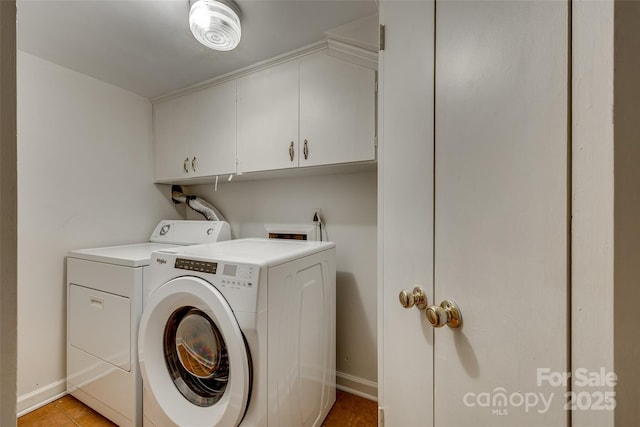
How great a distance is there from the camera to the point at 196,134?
1.91 m

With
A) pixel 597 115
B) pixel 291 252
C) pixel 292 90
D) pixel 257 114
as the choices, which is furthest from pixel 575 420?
pixel 257 114

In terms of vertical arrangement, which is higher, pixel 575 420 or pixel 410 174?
pixel 410 174

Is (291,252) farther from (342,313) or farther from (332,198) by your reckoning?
(342,313)

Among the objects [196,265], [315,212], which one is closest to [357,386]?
[315,212]

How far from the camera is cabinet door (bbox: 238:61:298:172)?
154cm

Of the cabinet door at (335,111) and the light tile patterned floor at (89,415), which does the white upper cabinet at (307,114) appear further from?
the light tile patterned floor at (89,415)

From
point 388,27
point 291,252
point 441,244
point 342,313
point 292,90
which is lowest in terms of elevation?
point 342,313

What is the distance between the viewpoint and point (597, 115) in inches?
14.7

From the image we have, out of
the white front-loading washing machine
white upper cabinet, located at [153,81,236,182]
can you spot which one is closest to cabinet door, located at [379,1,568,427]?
the white front-loading washing machine

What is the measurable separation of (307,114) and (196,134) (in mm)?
965

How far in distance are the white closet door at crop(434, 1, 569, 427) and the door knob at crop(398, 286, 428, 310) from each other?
0.04 m

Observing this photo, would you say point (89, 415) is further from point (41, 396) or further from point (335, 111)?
point (335, 111)

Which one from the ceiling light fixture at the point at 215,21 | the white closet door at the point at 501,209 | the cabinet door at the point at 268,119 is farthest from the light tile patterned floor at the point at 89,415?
the ceiling light fixture at the point at 215,21

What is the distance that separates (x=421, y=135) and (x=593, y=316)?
51 cm
